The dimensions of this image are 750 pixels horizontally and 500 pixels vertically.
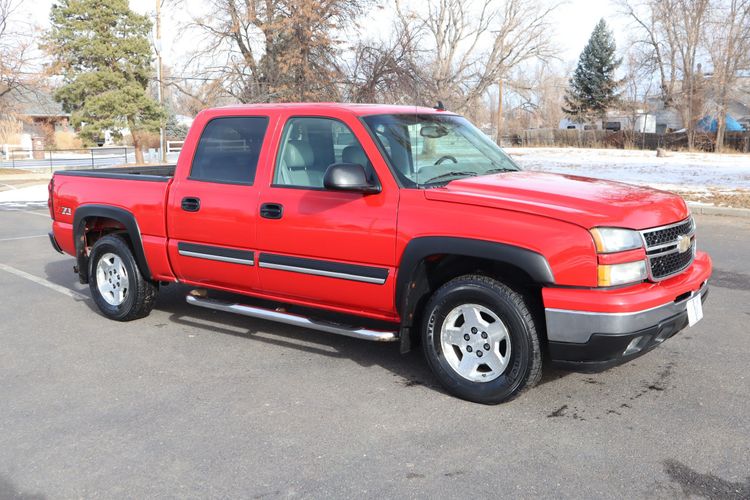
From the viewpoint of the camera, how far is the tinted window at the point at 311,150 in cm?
484

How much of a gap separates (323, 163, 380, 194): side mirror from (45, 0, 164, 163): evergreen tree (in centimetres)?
2985

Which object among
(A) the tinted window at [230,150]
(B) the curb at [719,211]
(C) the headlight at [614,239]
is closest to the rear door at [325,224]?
(A) the tinted window at [230,150]

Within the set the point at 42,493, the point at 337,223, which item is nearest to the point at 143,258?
the point at 337,223

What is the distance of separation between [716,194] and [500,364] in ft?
44.6

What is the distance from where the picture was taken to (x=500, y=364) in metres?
4.14

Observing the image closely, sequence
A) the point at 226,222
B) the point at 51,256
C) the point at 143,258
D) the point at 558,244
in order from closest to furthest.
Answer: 1. the point at 558,244
2. the point at 226,222
3. the point at 143,258
4. the point at 51,256

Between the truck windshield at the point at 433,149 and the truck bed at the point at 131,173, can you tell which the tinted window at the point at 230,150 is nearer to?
the truck bed at the point at 131,173

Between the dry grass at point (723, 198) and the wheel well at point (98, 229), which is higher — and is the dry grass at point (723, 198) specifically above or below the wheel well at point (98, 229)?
below

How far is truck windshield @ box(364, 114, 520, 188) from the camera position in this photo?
182 inches

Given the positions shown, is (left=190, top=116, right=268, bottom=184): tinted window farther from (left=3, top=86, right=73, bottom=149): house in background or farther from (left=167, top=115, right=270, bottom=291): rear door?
(left=3, top=86, right=73, bottom=149): house in background

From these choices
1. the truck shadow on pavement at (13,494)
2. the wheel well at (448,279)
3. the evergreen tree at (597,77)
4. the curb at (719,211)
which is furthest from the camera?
the evergreen tree at (597,77)

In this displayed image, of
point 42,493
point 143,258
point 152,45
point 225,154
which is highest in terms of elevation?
point 152,45

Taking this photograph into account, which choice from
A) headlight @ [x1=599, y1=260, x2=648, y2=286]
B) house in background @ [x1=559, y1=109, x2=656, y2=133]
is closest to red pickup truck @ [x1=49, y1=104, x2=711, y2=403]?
headlight @ [x1=599, y1=260, x2=648, y2=286]

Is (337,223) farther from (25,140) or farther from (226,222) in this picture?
(25,140)
